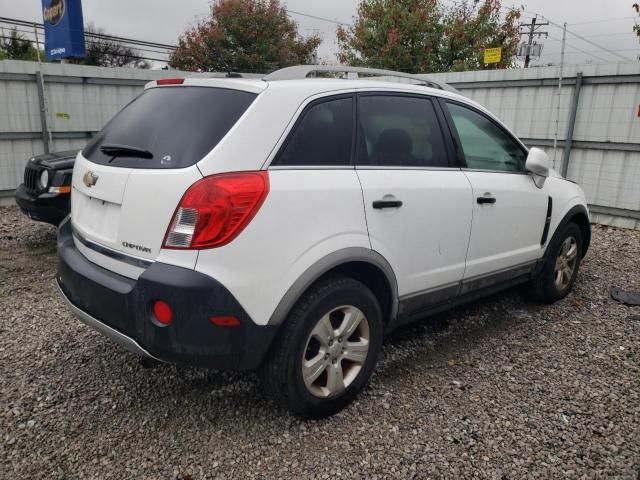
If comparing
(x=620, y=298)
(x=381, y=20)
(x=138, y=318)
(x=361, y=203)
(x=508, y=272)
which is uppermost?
(x=381, y=20)

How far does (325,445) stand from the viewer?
2562mm

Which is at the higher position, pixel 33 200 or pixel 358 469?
pixel 33 200

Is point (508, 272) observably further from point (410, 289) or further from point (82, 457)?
point (82, 457)

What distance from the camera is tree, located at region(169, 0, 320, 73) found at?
23.2m

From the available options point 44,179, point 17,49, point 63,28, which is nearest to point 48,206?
point 44,179

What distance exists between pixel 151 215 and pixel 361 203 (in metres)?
1.03

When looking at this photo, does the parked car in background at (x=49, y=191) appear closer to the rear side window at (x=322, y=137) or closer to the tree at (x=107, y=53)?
the rear side window at (x=322, y=137)

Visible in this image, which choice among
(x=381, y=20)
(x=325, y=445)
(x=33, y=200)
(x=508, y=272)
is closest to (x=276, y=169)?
(x=325, y=445)

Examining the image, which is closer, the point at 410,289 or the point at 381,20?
the point at 410,289

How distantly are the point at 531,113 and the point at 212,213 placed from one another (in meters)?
7.18

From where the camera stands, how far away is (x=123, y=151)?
2.61m

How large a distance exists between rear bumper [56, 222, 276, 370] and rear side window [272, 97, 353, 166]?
0.69 meters

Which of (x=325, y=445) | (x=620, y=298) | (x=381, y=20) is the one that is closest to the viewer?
(x=325, y=445)

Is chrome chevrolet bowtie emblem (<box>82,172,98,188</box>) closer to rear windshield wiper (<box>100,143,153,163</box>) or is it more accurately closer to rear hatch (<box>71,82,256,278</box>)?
rear hatch (<box>71,82,256,278</box>)
